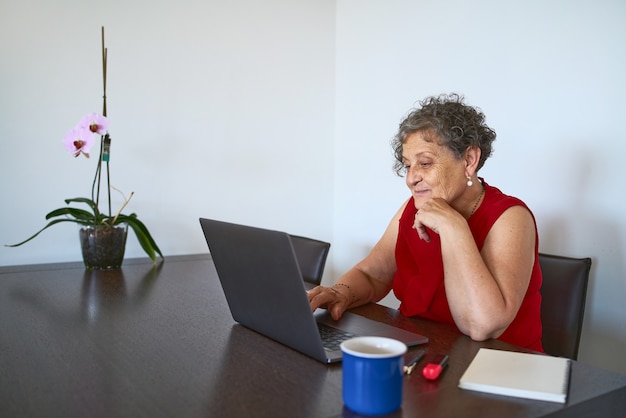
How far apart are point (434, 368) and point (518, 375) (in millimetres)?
128

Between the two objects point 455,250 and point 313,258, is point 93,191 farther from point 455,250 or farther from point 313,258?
point 455,250

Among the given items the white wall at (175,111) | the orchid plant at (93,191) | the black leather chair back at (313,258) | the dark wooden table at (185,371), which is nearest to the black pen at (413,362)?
the dark wooden table at (185,371)

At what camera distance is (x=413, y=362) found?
0.91 meters

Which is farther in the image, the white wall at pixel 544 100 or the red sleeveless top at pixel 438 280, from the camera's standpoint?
the white wall at pixel 544 100

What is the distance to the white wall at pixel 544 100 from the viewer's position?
163cm

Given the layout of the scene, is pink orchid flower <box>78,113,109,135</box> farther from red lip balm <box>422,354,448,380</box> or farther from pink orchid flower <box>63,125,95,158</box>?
red lip balm <box>422,354,448,380</box>

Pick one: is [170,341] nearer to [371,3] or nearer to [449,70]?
[449,70]

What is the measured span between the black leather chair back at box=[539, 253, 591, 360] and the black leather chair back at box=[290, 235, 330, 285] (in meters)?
0.66

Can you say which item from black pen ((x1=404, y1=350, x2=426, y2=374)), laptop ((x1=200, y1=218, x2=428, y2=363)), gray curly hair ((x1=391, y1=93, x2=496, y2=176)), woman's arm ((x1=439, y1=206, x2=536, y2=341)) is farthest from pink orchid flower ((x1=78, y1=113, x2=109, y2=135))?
black pen ((x1=404, y1=350, x2=426, y2=374))

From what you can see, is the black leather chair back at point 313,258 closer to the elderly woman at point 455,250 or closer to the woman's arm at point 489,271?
the elderly woman at point 455,250

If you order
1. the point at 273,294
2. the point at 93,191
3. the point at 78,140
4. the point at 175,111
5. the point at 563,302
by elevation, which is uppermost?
the point at 175,111

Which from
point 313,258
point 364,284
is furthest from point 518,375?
point 313,258

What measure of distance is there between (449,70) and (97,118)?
1.28m

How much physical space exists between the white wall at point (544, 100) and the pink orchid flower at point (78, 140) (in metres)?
1.24
